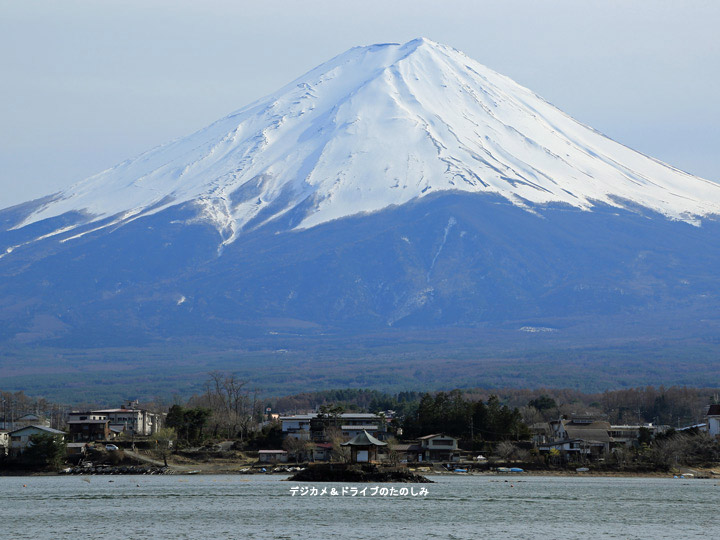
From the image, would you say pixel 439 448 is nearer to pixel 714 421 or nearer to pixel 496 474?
pixel 496 474

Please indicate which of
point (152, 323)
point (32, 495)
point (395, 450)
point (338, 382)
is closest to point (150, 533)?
point (32, 495)

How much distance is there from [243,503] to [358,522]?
6858mm

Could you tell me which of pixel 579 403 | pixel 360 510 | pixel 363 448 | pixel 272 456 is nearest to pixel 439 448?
pixel 272 456

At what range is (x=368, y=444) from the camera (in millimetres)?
54688

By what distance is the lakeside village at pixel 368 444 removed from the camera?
63969 millimetres

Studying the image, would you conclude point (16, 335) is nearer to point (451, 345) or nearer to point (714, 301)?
point (451, 345)

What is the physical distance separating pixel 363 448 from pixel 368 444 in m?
0.46

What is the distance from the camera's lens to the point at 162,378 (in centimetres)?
15338

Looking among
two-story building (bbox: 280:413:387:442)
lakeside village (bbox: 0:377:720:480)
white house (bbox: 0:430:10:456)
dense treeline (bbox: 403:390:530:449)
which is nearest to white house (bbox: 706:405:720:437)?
lakeside village (bbox: 0:377:720:480)

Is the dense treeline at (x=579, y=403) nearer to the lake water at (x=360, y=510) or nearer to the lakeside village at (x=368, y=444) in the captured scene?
the lakeside village at (x=368, y=444)

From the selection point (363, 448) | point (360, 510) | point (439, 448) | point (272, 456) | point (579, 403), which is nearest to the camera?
point (360, 510)

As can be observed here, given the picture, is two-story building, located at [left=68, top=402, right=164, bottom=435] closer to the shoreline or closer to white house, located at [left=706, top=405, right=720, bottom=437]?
the shoreline

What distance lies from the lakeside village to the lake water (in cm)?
562

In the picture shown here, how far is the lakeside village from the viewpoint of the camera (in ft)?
210
